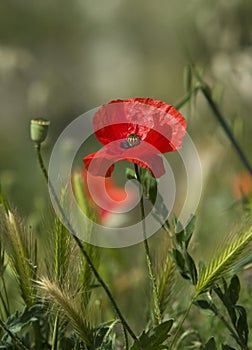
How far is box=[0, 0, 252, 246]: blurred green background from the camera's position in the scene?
1672 mm

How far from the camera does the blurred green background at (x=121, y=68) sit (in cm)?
167

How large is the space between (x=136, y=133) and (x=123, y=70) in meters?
1.38

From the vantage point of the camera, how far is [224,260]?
2.93ft

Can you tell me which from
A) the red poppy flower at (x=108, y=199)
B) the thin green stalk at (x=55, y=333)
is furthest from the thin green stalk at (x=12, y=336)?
the red poppy flower at (x=108, y=199)

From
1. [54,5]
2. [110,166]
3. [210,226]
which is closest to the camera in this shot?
[110,166]

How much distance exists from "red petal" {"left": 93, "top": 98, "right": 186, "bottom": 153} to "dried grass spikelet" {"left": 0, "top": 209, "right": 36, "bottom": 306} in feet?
0.47

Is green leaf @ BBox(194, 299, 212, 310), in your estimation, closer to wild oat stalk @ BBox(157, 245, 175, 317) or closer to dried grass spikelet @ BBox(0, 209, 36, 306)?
wild oat stalk @ BBox(157, 245, 175, 317)

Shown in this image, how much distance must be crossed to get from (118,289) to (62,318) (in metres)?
0.67

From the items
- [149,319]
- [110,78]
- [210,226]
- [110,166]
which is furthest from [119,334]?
[110,78]

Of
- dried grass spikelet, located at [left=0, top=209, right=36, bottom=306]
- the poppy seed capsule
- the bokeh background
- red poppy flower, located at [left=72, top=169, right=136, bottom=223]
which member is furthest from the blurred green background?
the poppy seed capsule

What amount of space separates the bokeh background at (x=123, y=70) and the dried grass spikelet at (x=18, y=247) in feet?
1.12

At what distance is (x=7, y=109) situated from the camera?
3613mm

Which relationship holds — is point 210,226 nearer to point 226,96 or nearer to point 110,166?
point 226,96

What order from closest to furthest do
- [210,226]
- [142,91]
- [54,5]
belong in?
[210,226] < [142,91] < [54,5]
